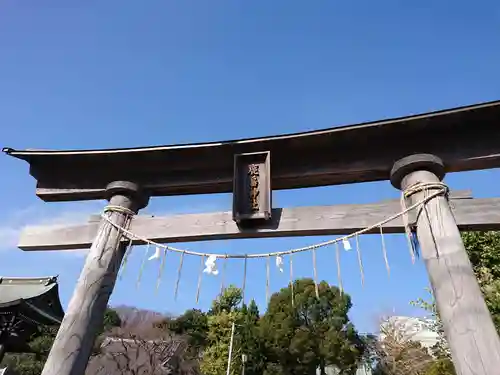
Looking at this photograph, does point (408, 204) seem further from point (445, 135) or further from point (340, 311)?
point (340, 311)

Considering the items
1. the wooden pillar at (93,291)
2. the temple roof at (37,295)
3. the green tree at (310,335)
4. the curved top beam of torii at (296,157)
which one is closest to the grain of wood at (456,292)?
the curved top beam of torii at (296,157)

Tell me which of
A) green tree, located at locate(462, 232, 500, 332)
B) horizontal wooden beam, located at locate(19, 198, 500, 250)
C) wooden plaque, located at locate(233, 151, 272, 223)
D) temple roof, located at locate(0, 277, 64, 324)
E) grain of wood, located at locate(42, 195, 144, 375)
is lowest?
grain of wood, located at locate(42, 195, 144, 375)

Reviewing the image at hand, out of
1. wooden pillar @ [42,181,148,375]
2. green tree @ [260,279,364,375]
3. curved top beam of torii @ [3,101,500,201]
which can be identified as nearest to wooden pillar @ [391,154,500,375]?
curved top beam of torii @ [3,101,500,201]

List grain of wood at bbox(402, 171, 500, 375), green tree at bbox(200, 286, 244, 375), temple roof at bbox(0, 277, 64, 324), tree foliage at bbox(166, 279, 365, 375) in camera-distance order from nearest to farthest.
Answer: grain of wood at bbox(402, 171, 500, 375) < temple roof at bbox(0, 277, 64, 324) < green tree at bbox(200, 286, 244, 375) < tree foliage at bbox(166, 279, 365, 375)

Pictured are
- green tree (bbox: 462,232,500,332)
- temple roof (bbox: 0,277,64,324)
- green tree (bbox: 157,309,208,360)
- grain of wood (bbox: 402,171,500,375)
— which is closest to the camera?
grain of wood (bbox: 402,171,500,375)

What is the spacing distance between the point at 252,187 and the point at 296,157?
0.56 metres

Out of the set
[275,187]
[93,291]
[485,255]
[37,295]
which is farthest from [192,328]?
[275,187]

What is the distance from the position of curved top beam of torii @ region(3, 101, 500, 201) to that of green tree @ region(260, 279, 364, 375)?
724 inches

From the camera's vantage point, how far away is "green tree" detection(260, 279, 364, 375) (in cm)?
2203

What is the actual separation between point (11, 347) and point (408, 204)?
13467 mm

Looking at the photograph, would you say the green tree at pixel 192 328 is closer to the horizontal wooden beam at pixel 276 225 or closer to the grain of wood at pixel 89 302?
the horizontal wooden beam at pixel 276 225

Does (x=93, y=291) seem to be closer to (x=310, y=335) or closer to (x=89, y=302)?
(x=89, y=302)

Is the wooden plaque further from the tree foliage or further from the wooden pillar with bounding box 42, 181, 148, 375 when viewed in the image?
the tree foliage

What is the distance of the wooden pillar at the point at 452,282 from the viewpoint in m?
2.21
